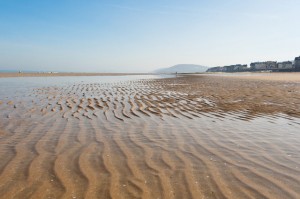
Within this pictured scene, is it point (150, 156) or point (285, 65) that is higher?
point (285, 65)

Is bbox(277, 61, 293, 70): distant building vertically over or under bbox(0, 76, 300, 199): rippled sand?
over

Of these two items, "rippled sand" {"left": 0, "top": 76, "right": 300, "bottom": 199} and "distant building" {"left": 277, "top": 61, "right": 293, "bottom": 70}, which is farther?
"distant building" {"left": 277, "top": 61, "right": 293, "bottom": 70}

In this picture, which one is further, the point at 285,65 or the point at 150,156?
the point at 285,65

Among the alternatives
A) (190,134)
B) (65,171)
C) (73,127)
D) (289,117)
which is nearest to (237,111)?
(289,117)

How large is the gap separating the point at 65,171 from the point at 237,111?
7.30 m

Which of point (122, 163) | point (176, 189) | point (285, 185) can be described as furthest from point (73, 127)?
point (285, 185)

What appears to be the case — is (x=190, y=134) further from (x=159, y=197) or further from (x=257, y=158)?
(x=159, y=197)

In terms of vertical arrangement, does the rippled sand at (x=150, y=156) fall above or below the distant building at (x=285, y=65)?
below

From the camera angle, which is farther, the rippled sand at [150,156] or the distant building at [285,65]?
the distant building at [285,65]

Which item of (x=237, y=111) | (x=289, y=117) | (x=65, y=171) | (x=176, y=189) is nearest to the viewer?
(x=176, y=189)

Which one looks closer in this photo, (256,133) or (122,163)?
(122,163)

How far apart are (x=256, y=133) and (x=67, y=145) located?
4.57 m

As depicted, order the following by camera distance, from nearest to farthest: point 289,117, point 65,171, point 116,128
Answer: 1. point 65,171
2. point 116,128
3. point 289,117

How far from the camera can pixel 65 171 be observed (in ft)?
13.1
